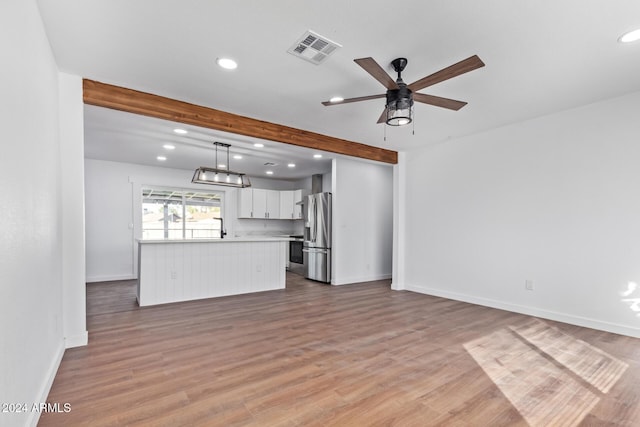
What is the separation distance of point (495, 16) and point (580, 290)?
3.34m

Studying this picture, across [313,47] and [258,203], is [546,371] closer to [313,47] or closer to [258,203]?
[313,47]

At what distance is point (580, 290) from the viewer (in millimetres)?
3617

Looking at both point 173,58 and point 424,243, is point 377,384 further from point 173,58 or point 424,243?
point 424,243

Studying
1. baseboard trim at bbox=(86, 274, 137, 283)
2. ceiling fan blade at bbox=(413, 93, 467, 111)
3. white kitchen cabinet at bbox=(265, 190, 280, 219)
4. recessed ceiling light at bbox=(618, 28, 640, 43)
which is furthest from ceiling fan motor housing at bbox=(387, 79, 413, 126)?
baseboard trim at bbox=(86, 274, 137, 283)

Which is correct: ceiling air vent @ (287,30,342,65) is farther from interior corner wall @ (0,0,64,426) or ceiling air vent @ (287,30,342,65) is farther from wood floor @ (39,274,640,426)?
wood floor @ (39,274,640,426)

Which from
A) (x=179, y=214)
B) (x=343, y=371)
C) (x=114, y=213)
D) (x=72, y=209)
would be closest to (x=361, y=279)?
(x=343, y=371)

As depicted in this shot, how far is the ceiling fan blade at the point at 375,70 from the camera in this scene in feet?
6.80

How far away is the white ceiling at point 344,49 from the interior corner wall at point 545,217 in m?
0.47

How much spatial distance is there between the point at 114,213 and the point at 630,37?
26.4 feet

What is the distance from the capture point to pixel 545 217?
12.9ft

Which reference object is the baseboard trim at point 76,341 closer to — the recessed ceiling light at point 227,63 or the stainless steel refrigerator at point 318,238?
the recessed ceiling light at point 227,63

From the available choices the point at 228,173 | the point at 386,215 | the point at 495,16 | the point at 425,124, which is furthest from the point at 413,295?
the point at 495,16

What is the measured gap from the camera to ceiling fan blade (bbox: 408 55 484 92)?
208 cm

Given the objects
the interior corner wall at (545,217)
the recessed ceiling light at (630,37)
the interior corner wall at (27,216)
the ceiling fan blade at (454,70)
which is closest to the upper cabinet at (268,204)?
the interior corner wall at (545,217)
